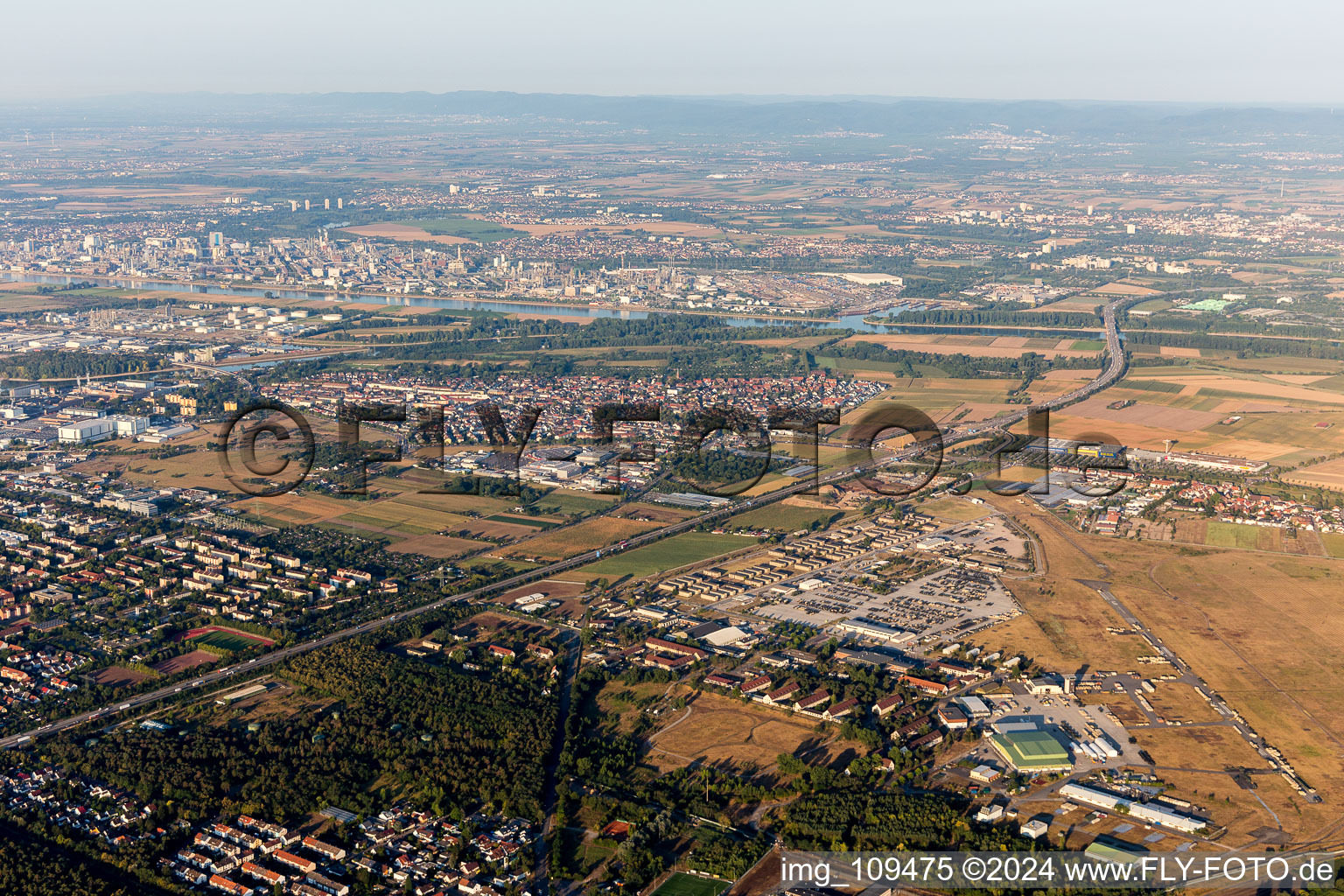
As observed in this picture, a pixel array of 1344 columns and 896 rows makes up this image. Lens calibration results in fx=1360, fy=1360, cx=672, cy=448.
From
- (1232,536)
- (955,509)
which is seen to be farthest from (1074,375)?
(1232,536)

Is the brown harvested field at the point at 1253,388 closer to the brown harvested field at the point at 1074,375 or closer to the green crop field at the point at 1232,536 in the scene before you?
the brown harvested field at the point at 1074,375

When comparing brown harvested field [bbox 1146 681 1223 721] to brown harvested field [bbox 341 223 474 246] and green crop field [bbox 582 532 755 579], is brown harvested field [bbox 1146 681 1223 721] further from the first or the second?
brown harvested field [bbox 341 223 474 246]

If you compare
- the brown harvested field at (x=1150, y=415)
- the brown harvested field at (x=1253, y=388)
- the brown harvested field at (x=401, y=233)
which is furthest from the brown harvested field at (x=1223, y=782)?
the brown harvested field at (x=401, y=233)

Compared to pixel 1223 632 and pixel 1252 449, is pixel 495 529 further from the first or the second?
pixel 1252 449

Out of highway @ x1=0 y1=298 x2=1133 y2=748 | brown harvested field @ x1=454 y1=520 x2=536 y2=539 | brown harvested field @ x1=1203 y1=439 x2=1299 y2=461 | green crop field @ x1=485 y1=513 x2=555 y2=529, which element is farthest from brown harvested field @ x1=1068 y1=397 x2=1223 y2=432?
brown harvested field @ x1=454 y1=520 x2=536 y2=539

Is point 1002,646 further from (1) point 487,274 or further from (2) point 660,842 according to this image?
(1) point 487,274

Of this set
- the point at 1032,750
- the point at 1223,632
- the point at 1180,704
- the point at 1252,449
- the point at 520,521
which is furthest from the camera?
the point at 1252,449
